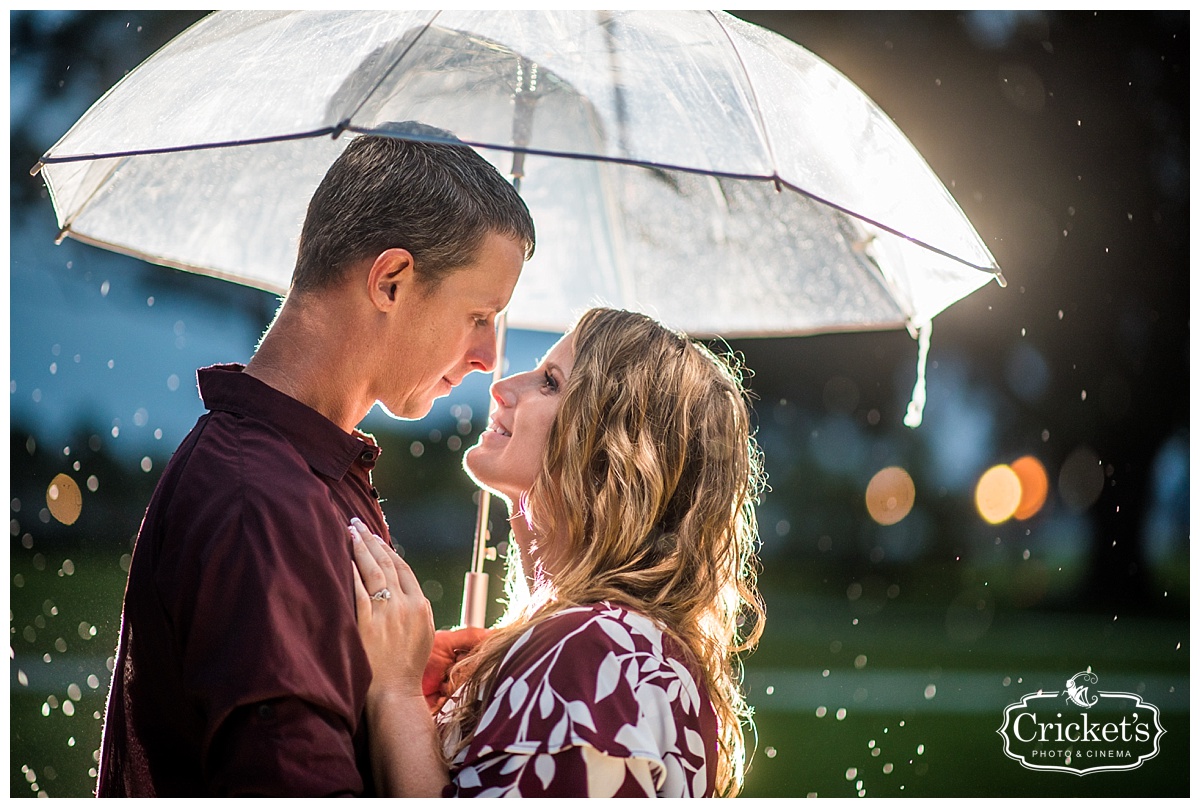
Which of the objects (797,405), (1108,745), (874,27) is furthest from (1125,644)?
(874,27)

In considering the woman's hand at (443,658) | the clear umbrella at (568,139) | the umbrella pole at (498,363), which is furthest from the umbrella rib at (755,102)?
the woman's hand at (443,658)

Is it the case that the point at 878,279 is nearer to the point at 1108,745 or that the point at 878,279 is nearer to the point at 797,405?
the point at 1108,745

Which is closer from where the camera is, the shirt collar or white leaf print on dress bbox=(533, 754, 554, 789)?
white leaf print on dress bbox=(533, 754, 554, 789)

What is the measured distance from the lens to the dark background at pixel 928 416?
8211mm

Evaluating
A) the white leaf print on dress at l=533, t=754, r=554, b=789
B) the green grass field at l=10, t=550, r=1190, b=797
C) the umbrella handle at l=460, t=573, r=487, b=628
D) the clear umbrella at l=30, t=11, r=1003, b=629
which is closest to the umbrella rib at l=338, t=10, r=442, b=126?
the clear umbrella at l=30, t=11, r=1003, b=629

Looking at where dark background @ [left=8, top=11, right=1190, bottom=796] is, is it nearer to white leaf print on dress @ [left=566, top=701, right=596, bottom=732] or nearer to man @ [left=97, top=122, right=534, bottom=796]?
man @ [left=97, top=122, right=534, bottom=796]

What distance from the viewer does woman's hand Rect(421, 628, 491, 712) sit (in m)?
2.19

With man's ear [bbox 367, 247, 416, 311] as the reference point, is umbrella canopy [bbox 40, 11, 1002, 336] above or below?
above

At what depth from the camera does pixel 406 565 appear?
1930 mm

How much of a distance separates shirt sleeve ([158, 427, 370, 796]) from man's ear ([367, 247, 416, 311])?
0.43 m

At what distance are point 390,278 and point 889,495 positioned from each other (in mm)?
15771

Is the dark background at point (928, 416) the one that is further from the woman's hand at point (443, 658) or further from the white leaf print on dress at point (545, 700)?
the white leaf print on dress at point (545, 700)

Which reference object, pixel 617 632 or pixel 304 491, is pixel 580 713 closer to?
pixel 617 632

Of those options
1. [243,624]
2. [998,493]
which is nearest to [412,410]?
[243,624]
